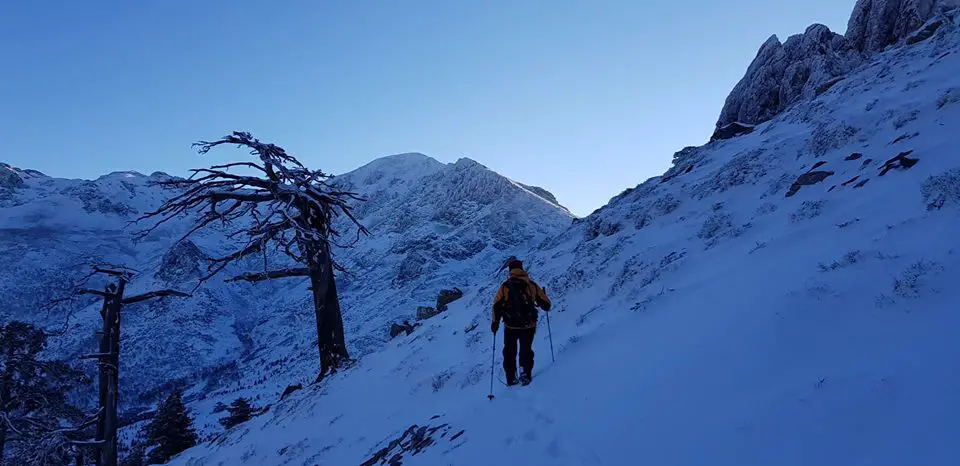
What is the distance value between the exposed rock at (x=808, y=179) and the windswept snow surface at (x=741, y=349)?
8 cm

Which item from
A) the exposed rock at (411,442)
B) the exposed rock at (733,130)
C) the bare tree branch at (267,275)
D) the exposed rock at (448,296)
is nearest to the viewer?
the exposed rock at (411,442)

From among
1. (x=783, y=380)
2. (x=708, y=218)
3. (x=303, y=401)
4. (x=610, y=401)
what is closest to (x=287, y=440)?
(x=303, y=401)

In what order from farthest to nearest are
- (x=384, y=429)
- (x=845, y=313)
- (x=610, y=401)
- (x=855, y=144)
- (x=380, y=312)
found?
(x=380, y=312) → (x=855, y=144) → (x=384, y=429) → (x=610, y=401) → (x=845, y=313)

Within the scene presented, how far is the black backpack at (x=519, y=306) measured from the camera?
7.77 meters

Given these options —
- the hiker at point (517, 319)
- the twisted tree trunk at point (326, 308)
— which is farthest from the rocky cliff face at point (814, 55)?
the hiker at point (517, 319)

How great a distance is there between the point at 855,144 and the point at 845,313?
435 inches

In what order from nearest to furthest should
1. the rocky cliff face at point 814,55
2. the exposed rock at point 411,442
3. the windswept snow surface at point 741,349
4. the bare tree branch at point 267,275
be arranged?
the windswept snow surface at point 741,349, the exposed rock at point 411,442, the bare tree branch at point 267,275, the rocky cliff face at point 814,55

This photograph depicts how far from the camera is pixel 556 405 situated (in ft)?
20.5

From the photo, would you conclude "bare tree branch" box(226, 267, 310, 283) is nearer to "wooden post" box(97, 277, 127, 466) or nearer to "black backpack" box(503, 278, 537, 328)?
"wooden post" box(97, 277, 127, 466)

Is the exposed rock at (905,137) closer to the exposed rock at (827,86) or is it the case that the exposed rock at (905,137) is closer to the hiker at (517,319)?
the hiker at (517,319)

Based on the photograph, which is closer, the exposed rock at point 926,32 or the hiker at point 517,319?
the hiker at point 517,319

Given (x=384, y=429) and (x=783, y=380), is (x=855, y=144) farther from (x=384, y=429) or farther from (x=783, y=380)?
(x=384, y=429)

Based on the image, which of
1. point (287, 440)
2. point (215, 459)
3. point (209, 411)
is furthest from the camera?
point (209, 411)

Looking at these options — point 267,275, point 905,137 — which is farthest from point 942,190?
point 267,275
